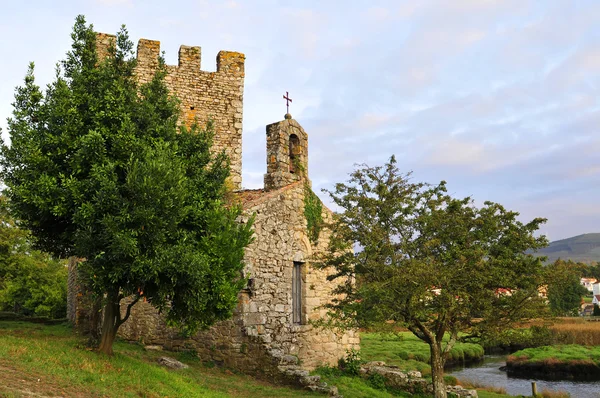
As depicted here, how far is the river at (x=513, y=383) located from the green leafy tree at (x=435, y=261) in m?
12.2

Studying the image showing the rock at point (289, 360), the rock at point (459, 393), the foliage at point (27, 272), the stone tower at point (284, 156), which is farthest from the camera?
the foliage at point (27, 272)

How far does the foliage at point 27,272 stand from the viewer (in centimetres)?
2109

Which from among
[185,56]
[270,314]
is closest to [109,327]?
[270,314]

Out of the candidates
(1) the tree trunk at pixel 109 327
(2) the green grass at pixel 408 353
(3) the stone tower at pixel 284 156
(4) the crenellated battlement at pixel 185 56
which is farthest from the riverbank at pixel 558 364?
(1) the tree trunk at pixel 109 327

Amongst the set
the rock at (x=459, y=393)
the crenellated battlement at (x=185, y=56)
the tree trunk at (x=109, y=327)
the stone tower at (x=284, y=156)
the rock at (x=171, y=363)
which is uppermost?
the crenellated battlement at (x=185, y=56)

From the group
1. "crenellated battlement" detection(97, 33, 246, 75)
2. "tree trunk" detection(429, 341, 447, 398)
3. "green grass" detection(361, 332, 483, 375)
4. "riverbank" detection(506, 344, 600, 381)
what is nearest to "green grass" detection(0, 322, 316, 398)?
"tree trunk" detection(429, 341, 447, 398)

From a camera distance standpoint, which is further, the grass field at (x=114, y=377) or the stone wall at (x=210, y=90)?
the stone wall at (x=210, y=90)

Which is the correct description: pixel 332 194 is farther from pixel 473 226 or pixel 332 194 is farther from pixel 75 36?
pixel 75 36

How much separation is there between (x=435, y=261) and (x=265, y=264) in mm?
5290

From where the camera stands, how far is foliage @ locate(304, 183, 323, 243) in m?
16.7

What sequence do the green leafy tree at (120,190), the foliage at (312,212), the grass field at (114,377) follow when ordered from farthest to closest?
1. the foliage at (312,212)
2. the green leafy tree at (120,190)
3. the grass field at (114,377)

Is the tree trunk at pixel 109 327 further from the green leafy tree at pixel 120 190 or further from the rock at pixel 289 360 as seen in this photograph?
the rock at pixel 289 360

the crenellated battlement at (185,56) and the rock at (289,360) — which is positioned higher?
the crenellated battlement at (185,56)

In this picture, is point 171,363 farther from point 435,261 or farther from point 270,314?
point 435,261
